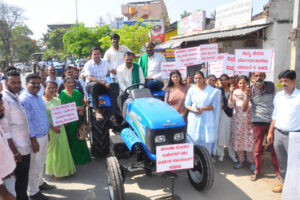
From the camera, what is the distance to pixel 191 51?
5.45 meters

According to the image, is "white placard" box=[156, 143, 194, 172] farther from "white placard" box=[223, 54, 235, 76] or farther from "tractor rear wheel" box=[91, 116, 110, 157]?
"white placard" box=[223, 54, 235, 76]

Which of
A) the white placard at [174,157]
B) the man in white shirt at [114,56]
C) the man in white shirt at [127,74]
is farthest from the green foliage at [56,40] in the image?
the white placard at [174,157]

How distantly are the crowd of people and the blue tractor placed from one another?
768 millimetres

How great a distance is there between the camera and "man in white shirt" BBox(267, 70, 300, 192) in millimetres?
3103

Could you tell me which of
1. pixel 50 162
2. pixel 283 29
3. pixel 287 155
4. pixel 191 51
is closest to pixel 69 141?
pixel 50 162

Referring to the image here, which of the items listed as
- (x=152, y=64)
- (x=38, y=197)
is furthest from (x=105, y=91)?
(x=38, y=197)

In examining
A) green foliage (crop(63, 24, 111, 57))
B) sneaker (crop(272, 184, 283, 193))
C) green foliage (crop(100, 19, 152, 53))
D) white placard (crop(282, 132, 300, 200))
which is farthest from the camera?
green foliage (crop(63, 24, 111, 57))

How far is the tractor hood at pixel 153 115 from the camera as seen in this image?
3145 mm

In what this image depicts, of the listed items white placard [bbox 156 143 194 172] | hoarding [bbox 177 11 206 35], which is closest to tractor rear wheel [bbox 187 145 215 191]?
white placard [bbox 156 143 194 172]

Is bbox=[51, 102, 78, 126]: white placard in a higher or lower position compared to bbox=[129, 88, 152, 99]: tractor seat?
lower

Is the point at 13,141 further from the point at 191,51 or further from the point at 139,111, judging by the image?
the point at 191,51

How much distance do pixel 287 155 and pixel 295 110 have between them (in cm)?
66

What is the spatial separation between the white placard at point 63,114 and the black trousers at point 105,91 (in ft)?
1.58

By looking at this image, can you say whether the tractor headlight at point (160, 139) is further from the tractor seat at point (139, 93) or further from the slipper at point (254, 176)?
the slipper at point (254, 176)
